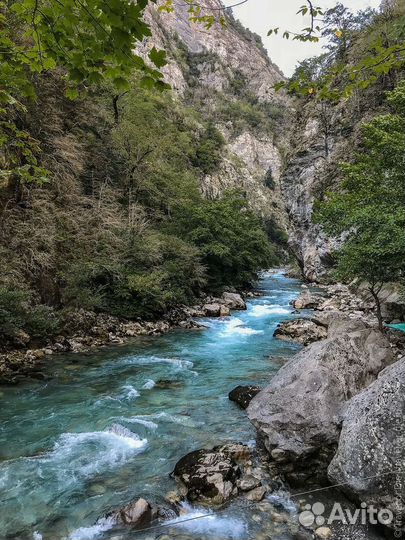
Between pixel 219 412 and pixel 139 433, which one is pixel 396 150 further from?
pixel 139 433

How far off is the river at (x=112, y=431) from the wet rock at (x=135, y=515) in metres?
0.13

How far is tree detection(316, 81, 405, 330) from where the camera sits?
32.1ft

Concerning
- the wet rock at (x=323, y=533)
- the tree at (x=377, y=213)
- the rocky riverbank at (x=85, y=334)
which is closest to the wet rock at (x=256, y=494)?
the wet rock at (x=323, y=533)

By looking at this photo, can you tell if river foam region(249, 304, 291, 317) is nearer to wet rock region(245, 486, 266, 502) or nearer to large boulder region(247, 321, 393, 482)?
large boulder region(247, 321, 393, 482)

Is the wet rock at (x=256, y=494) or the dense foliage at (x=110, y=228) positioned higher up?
the dense foliage at (x=110, y=228)

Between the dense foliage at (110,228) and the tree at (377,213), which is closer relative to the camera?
the tree at (377,213)

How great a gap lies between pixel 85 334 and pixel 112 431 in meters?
6.46

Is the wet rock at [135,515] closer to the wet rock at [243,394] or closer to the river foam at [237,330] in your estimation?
the wet rock at [243,394]

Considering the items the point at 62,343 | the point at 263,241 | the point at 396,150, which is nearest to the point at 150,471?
the point at 62,343

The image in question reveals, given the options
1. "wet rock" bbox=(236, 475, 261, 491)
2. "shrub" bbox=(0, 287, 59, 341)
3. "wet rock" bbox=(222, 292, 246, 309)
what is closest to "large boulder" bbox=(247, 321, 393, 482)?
"wet rock" bbox=(236, 475, 261, 491)

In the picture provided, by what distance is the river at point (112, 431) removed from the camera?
416 centimetres

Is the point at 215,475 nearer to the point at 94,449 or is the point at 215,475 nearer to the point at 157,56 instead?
the point at 94,449

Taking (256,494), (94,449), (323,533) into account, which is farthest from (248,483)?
(94,449)

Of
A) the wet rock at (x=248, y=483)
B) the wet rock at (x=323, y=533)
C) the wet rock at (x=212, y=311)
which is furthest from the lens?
the wet rock at (x=212, y=311)
